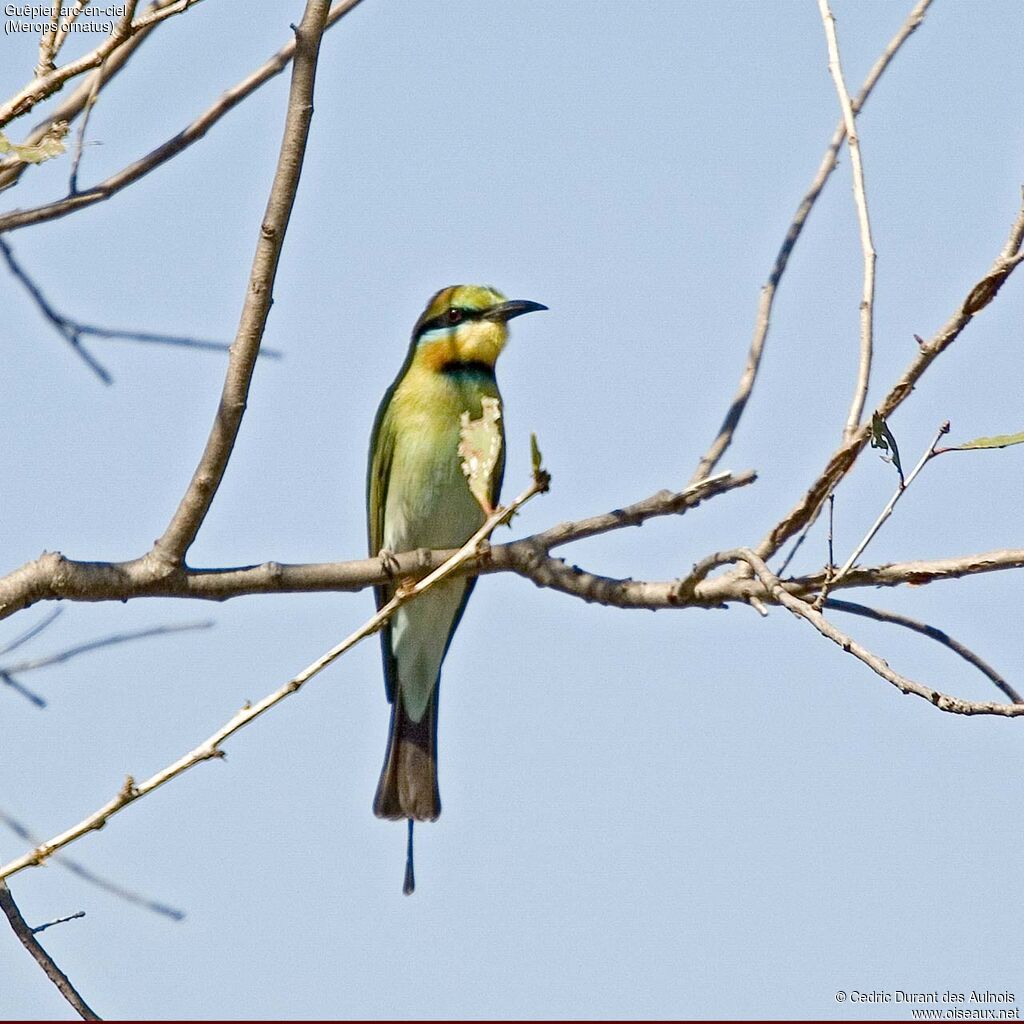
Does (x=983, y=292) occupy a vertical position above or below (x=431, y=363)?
below

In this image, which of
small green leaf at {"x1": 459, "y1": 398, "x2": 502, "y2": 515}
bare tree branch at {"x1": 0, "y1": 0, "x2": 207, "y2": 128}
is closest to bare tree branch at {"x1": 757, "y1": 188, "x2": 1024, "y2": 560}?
small green leaf at {"x1": 459, "y1": 398, "x2": 502, "y2": 515}

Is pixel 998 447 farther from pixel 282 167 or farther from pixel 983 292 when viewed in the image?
pixel 282 167

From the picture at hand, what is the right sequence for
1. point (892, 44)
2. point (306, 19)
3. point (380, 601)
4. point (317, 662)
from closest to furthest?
1. point (317, 662)
2. point (306, 19)
3. point (892, 44)
4. point (380, 601)

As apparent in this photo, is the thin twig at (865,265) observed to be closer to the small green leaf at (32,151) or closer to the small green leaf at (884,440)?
the small green leaf at (884,440)

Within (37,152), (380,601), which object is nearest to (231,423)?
(37,152)

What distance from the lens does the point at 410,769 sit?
4.43m

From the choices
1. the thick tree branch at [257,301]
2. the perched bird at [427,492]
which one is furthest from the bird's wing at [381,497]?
the thick tree branch at [257,301]

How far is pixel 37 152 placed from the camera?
1750 millimetres

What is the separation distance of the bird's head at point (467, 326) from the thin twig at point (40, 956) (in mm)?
2884

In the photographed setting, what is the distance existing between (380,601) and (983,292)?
8.55 ft

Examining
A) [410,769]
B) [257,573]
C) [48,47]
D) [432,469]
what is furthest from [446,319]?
[48,47]

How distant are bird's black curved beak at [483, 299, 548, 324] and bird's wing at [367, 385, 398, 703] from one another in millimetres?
444

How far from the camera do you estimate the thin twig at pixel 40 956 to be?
178 centimetres

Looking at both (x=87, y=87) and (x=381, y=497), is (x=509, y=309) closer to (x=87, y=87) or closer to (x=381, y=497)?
(x=381, y=497)
